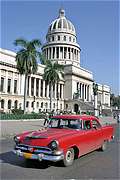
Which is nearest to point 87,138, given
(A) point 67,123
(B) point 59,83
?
(A) point 67,123

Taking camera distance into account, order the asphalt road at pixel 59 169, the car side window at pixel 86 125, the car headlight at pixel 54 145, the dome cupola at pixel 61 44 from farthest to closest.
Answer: the dome cupola at pixel 61 44
the car side window at pixel 86 125
the car headlight at pixel 54 145
the asphalt road at pixel 59 169

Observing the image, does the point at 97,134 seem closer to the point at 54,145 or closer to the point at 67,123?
the point at 67,123

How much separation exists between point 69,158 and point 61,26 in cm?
10961

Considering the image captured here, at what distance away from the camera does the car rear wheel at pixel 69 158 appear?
8.44 meters

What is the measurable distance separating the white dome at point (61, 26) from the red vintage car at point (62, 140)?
348ft

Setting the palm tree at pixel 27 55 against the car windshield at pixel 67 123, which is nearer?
the car windshield at pixel 67 123

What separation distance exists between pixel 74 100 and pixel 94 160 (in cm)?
8950

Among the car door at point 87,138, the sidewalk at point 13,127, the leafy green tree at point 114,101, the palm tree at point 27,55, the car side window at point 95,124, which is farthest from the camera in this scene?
the leafy green tree at point 114,101

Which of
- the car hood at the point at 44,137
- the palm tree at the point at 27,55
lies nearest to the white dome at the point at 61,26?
the palm tree at the point at 27,55

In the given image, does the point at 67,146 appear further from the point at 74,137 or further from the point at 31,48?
the point at 31,48

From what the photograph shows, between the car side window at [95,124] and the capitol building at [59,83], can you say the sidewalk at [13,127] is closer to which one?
the car side window at [95,124]

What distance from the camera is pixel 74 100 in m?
99.1

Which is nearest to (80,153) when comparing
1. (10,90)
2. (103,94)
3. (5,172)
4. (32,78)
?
(5,172)

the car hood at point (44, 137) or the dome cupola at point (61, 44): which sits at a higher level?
the dome cupola at point (61, 44)
